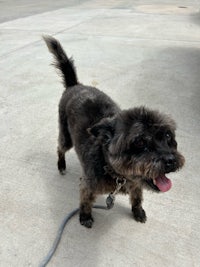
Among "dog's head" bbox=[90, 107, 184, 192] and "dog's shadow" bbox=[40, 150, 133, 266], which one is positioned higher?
"dog's head" bbox=[90, 107, 184, 192]

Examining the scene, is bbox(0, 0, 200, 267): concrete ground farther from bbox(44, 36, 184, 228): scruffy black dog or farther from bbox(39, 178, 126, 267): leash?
bbox(44, 36, 184, 228): scruffy black dog

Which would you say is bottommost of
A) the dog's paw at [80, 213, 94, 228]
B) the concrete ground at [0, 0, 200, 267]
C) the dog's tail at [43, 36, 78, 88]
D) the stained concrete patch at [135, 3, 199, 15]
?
the stained concrete patch at [135, 3, 199, 15]

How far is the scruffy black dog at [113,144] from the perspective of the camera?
2.26 m

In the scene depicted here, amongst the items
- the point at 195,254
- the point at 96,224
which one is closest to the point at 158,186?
the point at 195,254

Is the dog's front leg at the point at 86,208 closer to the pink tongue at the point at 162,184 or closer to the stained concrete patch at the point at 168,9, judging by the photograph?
the pink tongue at the point at 162,184

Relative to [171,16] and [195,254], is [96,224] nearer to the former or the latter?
[195,254]

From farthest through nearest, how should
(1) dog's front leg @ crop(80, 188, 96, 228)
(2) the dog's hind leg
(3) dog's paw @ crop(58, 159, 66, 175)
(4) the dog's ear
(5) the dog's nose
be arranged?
(3) dog's paw @ crop(58, 159, 66, 175)
(2) the dog's hind leg
(1) dog's front leg @ crop(80, 188, 96, 228)
(4) the dog's ear
(5) the dog's nose

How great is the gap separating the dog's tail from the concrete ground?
2.90ft

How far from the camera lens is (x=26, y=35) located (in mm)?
9234

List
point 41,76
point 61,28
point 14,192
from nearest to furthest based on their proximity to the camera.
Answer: point 14,192
point 41,76
point 61,28

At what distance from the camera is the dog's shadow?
2.74 m

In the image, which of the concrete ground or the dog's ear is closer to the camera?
the dog's ear

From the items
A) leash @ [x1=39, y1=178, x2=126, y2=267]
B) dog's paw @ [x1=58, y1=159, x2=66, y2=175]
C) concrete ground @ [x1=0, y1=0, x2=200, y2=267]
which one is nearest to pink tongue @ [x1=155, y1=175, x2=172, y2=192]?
leash @ [x1=39, y1=178, x2=126, y2=267]

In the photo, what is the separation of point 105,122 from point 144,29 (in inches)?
311
